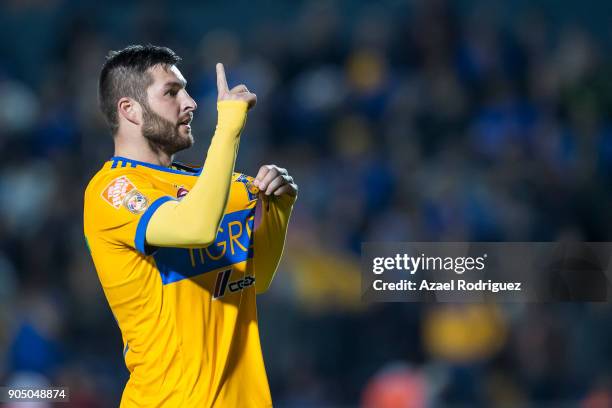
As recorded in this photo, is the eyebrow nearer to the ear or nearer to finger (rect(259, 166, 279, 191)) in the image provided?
the ear

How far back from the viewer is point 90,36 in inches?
330

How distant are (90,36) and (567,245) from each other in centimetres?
466

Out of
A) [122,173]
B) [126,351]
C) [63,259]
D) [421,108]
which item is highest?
[421,108]

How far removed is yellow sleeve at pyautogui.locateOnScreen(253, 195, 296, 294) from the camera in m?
2.90

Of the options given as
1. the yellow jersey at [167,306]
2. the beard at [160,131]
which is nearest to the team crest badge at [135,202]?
the yellow jersey at [167,306]

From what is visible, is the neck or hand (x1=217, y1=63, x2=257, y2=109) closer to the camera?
hand (x1=217, y1=63, x2=257, y2=109)

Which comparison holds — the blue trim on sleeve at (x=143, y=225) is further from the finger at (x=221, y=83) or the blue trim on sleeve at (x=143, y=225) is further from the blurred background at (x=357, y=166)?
the blurred background at (x=357, y=166)

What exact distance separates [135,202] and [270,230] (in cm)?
52

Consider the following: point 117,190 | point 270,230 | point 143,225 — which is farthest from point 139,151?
point 270,230

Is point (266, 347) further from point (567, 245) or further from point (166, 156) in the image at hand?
point (166, 156)

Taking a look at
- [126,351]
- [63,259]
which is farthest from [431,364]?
[126,351]

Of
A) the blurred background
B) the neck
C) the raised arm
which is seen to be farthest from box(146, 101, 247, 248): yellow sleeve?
the blurred background

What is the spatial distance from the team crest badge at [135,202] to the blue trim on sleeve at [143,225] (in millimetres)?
26

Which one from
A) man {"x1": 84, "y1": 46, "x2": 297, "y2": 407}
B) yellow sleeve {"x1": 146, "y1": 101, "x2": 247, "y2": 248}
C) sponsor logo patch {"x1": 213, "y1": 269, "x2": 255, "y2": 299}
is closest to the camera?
yellow sleeve {"x1": 146, "y1": 101, "x2": 247, "y2": 248}
